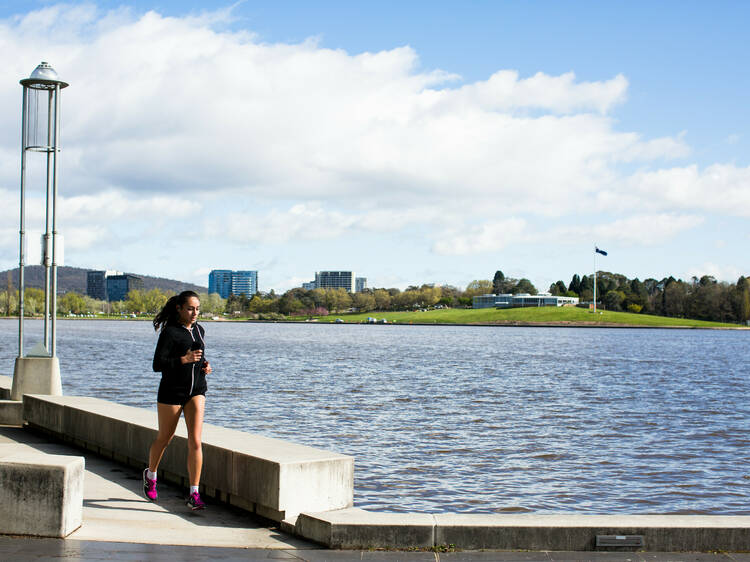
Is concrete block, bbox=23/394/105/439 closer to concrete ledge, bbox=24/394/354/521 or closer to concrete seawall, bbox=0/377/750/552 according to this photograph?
concrete ledge, bbox=24/394/354/521

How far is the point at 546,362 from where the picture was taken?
222 ft

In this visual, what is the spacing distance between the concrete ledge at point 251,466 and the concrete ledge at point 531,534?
723 millimetres

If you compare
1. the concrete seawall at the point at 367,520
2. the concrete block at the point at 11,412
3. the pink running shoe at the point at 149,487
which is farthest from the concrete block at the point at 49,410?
the pink running shoe at the point at 149,487

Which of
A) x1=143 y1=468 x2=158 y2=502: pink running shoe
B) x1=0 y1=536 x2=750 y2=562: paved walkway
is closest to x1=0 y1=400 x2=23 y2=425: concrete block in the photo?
x1=143 y1=468 x2=158 y2=502: pink running shoe

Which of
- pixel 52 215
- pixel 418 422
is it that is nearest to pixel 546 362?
pixel 418 422

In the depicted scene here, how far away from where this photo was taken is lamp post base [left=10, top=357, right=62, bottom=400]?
1549 cm

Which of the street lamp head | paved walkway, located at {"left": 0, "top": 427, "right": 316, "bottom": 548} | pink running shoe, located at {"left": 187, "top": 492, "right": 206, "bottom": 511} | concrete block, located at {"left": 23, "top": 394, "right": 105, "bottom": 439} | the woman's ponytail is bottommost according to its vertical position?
paved walkway, located at {"left": 0, "top": 427, "right": 316, "bottom": 548}

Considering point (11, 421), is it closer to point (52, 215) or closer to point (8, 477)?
point (52, 215)

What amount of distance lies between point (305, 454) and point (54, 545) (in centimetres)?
255

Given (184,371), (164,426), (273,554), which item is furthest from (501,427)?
(273,554)

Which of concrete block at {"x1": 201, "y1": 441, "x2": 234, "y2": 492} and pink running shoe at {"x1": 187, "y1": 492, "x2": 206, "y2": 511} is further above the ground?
concrete block at {"x1": 201, "y1": 441, "x2": 234, "y2": 492}

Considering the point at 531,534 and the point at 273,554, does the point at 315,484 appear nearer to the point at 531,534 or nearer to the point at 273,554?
the point at 273,554

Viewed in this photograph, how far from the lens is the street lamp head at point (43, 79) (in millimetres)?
16312

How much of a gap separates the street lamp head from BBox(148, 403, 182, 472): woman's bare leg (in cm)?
1000
